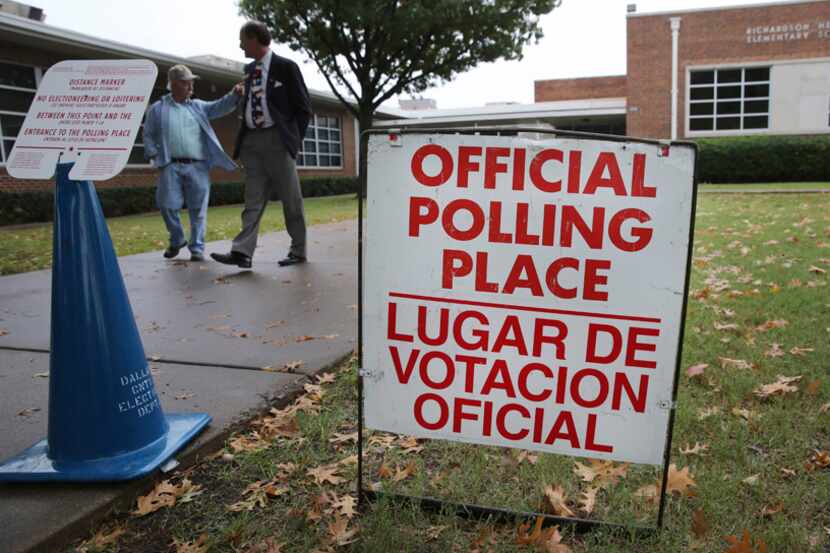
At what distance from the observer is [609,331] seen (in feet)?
5.90

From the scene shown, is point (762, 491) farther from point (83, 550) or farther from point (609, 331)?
point (83, 550)

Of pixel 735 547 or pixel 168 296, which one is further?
pixel 168 296

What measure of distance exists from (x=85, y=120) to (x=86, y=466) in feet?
3.79

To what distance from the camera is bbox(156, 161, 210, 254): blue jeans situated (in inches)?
256

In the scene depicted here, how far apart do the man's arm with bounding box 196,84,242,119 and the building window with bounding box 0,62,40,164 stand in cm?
1049

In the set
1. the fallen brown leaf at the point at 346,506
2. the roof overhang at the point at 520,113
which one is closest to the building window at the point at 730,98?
the roof overhang at the point at 520,113

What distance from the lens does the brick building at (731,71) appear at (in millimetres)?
24125

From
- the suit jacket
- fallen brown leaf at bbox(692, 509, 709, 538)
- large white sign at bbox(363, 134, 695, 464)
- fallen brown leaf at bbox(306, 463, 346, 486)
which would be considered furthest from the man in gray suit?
fallen brown leaf at bbox(692, 509, 709, 538)

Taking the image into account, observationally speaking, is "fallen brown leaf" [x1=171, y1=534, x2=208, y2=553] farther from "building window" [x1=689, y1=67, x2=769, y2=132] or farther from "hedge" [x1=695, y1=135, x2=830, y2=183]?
"building window" [x1=689, y1=67, x2=769, y2=132]

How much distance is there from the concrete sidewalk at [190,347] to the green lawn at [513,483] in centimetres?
13

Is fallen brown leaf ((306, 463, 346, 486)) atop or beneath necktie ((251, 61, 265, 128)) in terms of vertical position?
beneath

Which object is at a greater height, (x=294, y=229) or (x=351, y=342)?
(x=294, y=229)

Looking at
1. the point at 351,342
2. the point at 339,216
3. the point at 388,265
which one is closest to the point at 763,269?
the point at 351,342

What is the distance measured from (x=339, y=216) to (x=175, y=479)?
454 inches
